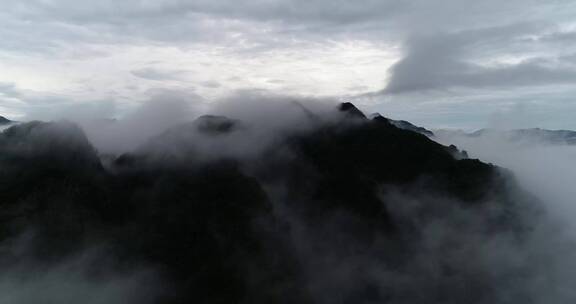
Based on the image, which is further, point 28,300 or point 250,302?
point 250,302

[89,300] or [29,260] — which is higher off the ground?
[29,260]

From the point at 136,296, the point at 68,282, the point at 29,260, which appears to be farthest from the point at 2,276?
the point at 136,296

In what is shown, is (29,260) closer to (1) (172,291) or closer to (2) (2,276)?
(2) (2,276)

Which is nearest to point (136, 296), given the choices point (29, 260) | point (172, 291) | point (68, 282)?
point (172, 291)

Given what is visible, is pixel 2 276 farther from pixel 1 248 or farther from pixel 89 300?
pixel 89 300

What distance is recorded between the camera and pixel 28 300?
18412cm

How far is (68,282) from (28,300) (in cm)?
1647

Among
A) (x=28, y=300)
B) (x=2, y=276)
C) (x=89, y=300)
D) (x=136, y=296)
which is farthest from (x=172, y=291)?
(x=2, y=276)

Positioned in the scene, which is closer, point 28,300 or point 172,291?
point 28,300

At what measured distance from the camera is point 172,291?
656 feet

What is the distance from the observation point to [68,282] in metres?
197

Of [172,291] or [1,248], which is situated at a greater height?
[1,248]

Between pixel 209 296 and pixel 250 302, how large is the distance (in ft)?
55.4

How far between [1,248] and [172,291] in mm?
70176
